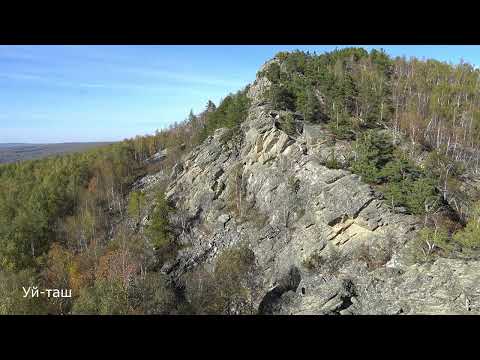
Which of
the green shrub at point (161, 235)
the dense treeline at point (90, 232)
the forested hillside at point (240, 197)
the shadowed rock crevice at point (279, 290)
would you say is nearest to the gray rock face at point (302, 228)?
the shadowed rock crevice at point (279, 290)

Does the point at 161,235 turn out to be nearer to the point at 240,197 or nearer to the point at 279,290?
the point at 240,197

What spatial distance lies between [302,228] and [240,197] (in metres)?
8.73

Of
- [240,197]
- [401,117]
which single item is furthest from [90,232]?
[401,117]

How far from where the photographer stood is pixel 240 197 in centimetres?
3569

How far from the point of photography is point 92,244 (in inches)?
1655

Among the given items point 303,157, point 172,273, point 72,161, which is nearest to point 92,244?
point 172,273

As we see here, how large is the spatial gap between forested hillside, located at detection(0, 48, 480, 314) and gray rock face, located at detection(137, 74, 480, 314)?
121 cm

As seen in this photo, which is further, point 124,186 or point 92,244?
point 124,186

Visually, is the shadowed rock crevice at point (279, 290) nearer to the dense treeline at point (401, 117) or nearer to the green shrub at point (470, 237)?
the dense treeline at point (401, 117)

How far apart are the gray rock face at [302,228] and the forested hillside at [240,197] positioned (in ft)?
3.97

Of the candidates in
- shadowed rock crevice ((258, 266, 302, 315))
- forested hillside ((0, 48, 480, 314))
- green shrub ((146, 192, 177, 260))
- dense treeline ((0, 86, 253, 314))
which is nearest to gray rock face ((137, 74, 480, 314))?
shadowed rock crevice ((258, 266, 302, 315))

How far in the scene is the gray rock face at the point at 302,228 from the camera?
2000 cm
